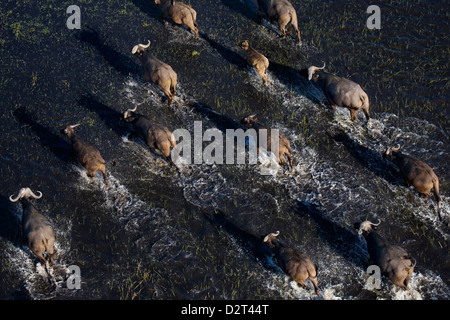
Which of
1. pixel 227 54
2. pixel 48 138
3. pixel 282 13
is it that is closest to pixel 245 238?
pixel 48 138

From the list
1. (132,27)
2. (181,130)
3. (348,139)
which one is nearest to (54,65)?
(132,27)

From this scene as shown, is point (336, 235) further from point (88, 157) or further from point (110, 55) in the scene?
point (110, 55)

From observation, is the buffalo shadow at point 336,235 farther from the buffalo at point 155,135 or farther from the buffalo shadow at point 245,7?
the buffalo shadow at point 245,7

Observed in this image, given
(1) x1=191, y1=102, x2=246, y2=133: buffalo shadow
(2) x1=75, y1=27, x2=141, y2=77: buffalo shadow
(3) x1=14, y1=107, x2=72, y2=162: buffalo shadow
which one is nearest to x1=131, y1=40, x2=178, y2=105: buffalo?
(1) x1=191, y1=102, x2=246, y2=133: buffalo shadow

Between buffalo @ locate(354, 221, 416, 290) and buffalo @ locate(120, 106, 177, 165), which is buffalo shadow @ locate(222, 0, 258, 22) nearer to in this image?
buffalo @ locate(120, 106, 177, 165)

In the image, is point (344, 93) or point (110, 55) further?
point (110, 55)

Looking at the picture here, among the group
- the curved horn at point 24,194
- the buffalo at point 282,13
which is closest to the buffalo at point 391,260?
the curved horn at point 24,194
